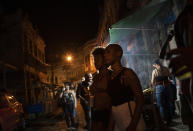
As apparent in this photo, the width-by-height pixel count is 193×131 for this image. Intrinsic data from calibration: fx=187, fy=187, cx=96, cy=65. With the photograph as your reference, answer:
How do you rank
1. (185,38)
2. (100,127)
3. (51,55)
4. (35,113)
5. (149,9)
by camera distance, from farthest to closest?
1. (51,55)
2. (35,113)
3. (149,9)
4. (100,127)
5. (185,38)

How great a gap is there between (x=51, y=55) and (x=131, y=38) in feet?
116

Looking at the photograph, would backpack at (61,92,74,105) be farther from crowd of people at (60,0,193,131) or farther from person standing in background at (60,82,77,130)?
crowd of people at (60,0,193,131)

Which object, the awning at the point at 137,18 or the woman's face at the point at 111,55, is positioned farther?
the awning at the point at 137,18

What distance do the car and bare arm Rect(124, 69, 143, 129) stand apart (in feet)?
21.6

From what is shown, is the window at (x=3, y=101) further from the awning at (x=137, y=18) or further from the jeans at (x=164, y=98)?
the jeans at (x=164, y=98)

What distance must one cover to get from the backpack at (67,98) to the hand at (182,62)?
748cm

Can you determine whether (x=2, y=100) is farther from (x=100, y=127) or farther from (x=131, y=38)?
(x=131, y=38)

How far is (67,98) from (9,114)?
8.40 ft

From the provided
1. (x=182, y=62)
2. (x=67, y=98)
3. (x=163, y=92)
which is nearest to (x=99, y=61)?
(x=182, y=62)

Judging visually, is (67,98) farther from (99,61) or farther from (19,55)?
(19,55)

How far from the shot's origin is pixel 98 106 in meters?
3.26

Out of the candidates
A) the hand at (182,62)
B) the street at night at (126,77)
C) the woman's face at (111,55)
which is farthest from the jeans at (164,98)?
the hand at (182,62)

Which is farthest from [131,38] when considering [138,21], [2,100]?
[2,100]

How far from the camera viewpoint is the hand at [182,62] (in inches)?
64.9
